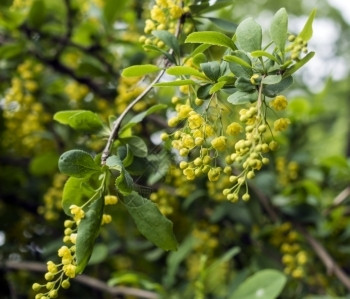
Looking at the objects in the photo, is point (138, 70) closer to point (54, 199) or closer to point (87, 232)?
point (87, 232)

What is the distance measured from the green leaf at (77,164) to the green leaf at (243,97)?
27 centimetres

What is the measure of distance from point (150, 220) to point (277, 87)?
329mm

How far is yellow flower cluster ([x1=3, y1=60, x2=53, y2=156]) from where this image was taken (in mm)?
2000

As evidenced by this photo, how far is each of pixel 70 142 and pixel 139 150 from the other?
113 centimetres

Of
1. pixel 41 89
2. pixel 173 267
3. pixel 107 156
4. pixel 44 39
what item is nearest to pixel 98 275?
pixel 173 267

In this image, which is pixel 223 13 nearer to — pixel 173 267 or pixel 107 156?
pixel 173 267

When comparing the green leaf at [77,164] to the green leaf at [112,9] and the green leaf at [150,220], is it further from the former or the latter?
the green leaf at [112,9]

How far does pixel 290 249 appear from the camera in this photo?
1816mm

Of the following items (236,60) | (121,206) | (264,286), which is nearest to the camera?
(236,60)

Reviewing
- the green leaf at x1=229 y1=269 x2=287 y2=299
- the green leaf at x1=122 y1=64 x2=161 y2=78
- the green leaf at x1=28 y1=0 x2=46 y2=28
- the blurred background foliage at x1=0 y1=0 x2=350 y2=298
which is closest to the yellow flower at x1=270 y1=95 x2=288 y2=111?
the green leaf at x1=122 y1=64 x2=161 y2=78

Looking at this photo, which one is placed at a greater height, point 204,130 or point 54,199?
point 204,130

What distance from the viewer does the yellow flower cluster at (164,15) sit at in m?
1.12

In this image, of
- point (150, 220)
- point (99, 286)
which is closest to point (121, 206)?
point (99, 286)

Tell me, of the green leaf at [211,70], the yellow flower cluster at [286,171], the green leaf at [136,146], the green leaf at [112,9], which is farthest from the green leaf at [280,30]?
the yellow flower cluster at [286,171]
